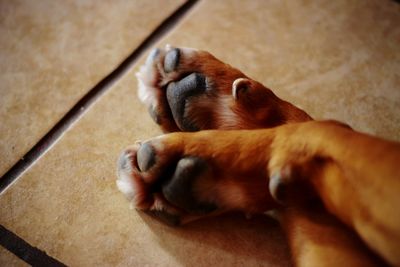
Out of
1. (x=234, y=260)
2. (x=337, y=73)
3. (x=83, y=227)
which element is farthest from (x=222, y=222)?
(x=337, y=73)

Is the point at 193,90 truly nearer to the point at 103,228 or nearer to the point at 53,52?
the point at 103,228

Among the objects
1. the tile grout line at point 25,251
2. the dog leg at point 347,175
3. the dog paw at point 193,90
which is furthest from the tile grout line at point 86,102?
the dog leg at point 347,175

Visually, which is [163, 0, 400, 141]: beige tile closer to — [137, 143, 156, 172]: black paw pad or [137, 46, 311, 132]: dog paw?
[137, 46, 311, 132]: dog paw

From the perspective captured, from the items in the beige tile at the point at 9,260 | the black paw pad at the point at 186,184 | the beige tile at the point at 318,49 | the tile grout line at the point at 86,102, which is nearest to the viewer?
the black paw pad at the point at 186,184

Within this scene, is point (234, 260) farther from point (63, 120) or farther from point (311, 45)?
point (311, 45)

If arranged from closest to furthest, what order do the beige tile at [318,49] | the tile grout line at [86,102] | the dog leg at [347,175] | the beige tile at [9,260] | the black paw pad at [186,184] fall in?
the dog leg at [347,175] < the black paw pad at [186,184] < the beige tile at [9,260] < the tile grout line at [86,102] < the beige tile at [318,49]

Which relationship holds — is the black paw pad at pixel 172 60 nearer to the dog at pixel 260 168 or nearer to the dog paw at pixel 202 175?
the dog at pixel 260 168

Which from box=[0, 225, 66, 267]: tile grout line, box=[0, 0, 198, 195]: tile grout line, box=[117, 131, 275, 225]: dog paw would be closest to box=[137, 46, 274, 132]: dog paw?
box=[117, 131, 275, 225]: dog paw

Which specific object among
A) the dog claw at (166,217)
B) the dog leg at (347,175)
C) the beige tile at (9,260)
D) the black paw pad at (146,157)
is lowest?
the dog claw at (166,217)
